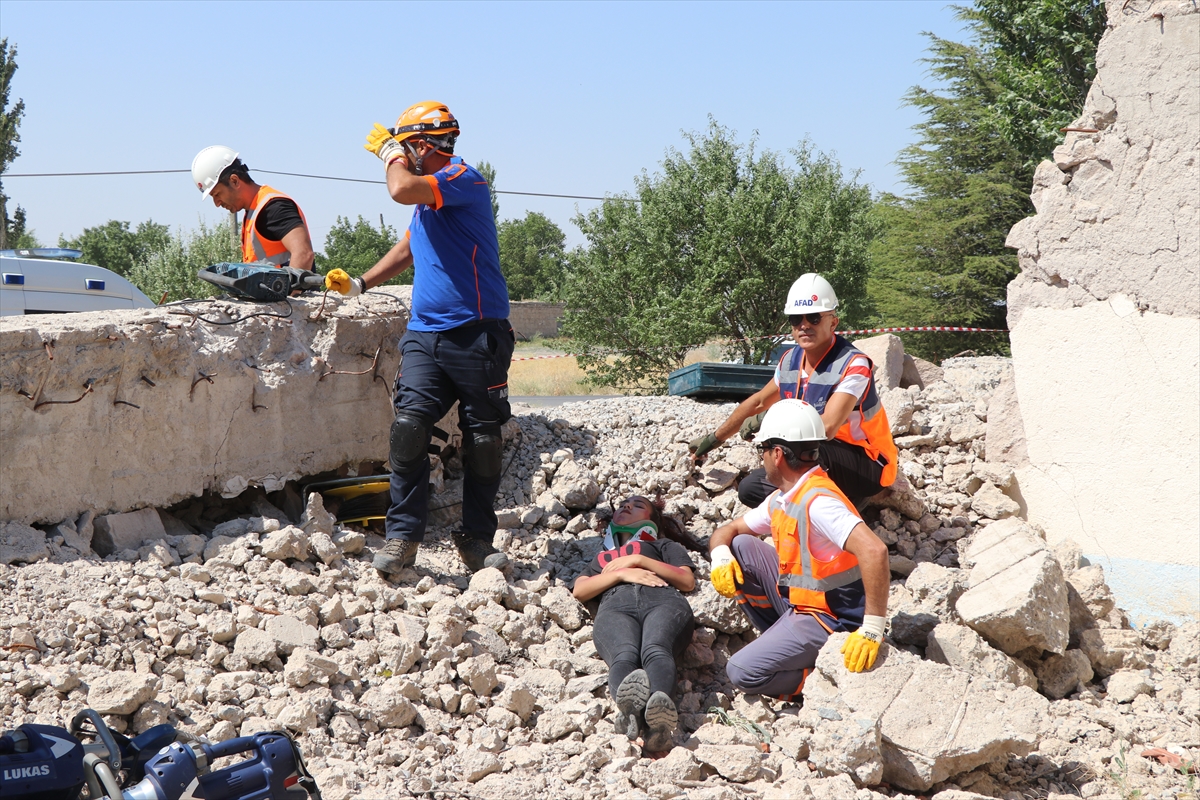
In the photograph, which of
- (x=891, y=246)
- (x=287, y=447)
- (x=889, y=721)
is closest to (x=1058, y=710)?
(x=889, y=721)

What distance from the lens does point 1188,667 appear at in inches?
172

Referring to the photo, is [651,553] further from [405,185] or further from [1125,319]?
[1125,319]

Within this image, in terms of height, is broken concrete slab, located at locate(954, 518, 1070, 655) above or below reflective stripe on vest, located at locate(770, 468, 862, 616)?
below

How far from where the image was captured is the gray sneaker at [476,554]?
4.50m

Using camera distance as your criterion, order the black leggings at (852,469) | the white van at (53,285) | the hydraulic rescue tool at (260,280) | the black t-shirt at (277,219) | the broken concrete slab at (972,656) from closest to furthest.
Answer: the broken concrete slab at (972,656) → the black leggings at (852,469) → the hydraulic rescue tool at (260,280) → the black t-shirt at (277,219) → the white van at (53,285)

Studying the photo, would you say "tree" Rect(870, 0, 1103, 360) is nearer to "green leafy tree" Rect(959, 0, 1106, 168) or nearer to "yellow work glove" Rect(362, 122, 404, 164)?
"green leafy tree" Rect(959, 0, 1106, 168)

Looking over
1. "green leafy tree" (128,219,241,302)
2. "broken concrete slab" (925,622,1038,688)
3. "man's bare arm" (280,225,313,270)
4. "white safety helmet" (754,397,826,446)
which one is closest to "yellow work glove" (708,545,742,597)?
"white safety helmet" (754,397,826,446)

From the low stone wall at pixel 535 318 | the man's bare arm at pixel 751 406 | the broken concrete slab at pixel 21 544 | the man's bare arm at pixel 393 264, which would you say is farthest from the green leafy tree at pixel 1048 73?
the low stone wall at pixel 535 318

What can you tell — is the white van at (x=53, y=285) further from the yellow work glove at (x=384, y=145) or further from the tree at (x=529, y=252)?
the tree at (x=529, y=252)

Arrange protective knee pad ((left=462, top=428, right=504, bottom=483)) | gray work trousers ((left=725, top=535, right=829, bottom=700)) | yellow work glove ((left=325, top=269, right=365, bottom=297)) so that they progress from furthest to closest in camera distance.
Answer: yellow work glove ((left=325, top=269, right=365, bottom=297)) < protective knee pad ((left=462, top=428, right=504, bottom=483)) < gray work trousers ((left=725, top=535, right=829, bottom=700))

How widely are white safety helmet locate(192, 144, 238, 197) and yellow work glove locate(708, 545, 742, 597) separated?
123 inches

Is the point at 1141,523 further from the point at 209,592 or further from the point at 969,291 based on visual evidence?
the point at 969,291

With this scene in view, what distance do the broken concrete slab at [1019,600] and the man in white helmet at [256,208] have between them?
12.0ft

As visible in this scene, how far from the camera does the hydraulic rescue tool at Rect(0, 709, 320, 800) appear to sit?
7.00 feet
